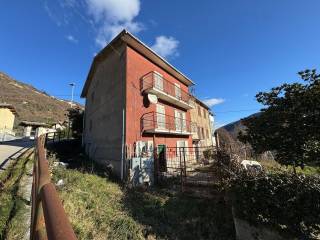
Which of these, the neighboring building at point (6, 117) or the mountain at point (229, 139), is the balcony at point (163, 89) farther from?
the neighboring building at point (6, 117)

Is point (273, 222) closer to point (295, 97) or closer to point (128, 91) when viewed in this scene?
point (295, 97)

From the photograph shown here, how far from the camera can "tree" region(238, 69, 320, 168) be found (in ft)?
27.7

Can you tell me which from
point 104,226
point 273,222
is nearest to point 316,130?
point 273,222

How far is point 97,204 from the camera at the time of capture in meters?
8.24

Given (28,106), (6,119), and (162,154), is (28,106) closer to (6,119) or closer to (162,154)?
(6,119)

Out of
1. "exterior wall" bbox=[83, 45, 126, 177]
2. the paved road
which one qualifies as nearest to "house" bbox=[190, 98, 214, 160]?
"exterior wall" bbox=[83, 45, 126, 177]

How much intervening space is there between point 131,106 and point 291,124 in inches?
387

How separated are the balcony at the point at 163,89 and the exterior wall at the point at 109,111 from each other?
2.22 meters

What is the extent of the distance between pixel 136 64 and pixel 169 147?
7.56 metres

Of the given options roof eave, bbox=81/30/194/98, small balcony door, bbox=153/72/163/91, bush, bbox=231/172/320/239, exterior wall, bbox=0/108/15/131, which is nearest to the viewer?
bush, bbox=231/172/320/239

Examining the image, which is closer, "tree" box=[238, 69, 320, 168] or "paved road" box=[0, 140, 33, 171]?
"tree" box=[238, 69, 320, 168]

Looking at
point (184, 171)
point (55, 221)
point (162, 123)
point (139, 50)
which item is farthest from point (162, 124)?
point (55, 221)

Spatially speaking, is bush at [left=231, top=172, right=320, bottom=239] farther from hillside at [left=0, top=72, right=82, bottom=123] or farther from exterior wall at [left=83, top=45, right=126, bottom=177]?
hillside at [left=0, top=72, right=82, bottom=123]

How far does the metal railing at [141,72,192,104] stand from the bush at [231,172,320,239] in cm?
1089
